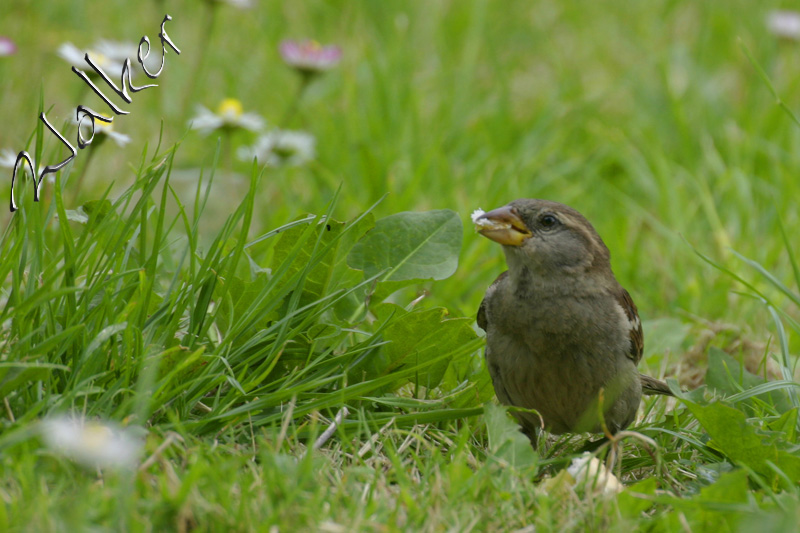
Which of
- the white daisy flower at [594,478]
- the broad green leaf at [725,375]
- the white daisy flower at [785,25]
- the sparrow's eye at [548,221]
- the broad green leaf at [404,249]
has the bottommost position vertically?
the broad green leaf at [725,375]

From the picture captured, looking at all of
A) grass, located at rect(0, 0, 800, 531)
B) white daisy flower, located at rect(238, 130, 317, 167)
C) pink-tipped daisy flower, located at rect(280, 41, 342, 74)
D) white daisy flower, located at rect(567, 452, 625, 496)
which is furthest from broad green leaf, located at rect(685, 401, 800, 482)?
pink-tipped daisy flower, located at rect(280, 41, 342, 74)

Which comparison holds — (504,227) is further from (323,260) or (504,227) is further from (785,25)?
(785,25)

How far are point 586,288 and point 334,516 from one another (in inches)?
57.6

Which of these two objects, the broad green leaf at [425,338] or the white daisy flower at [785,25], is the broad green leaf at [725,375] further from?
the white daisy flower at [785,25]

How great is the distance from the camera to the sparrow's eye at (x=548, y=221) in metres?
3.50

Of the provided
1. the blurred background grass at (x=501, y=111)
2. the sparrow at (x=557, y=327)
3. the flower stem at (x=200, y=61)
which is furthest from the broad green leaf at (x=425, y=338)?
the flower stem at (x=200, y=61)

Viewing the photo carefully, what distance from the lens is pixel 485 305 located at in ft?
11.8

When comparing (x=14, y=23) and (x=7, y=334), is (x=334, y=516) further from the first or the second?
(x=14, y=23)

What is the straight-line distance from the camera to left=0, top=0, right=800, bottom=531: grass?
2.56 m

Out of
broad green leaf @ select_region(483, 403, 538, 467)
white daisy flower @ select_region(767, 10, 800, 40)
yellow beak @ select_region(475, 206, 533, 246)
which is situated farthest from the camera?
white daisy flower @ select_region(767, 10, 800, 40)

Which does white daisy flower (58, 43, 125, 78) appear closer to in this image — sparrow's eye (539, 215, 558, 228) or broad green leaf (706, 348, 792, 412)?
sparrow's eye (539, 215, 558, 228)

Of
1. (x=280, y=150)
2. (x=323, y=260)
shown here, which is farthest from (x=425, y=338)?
(x=280, y=150)

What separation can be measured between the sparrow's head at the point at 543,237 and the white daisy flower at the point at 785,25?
5.43 metres

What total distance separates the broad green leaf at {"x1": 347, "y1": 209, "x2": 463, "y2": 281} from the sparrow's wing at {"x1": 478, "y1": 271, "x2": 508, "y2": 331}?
0.62 ft
